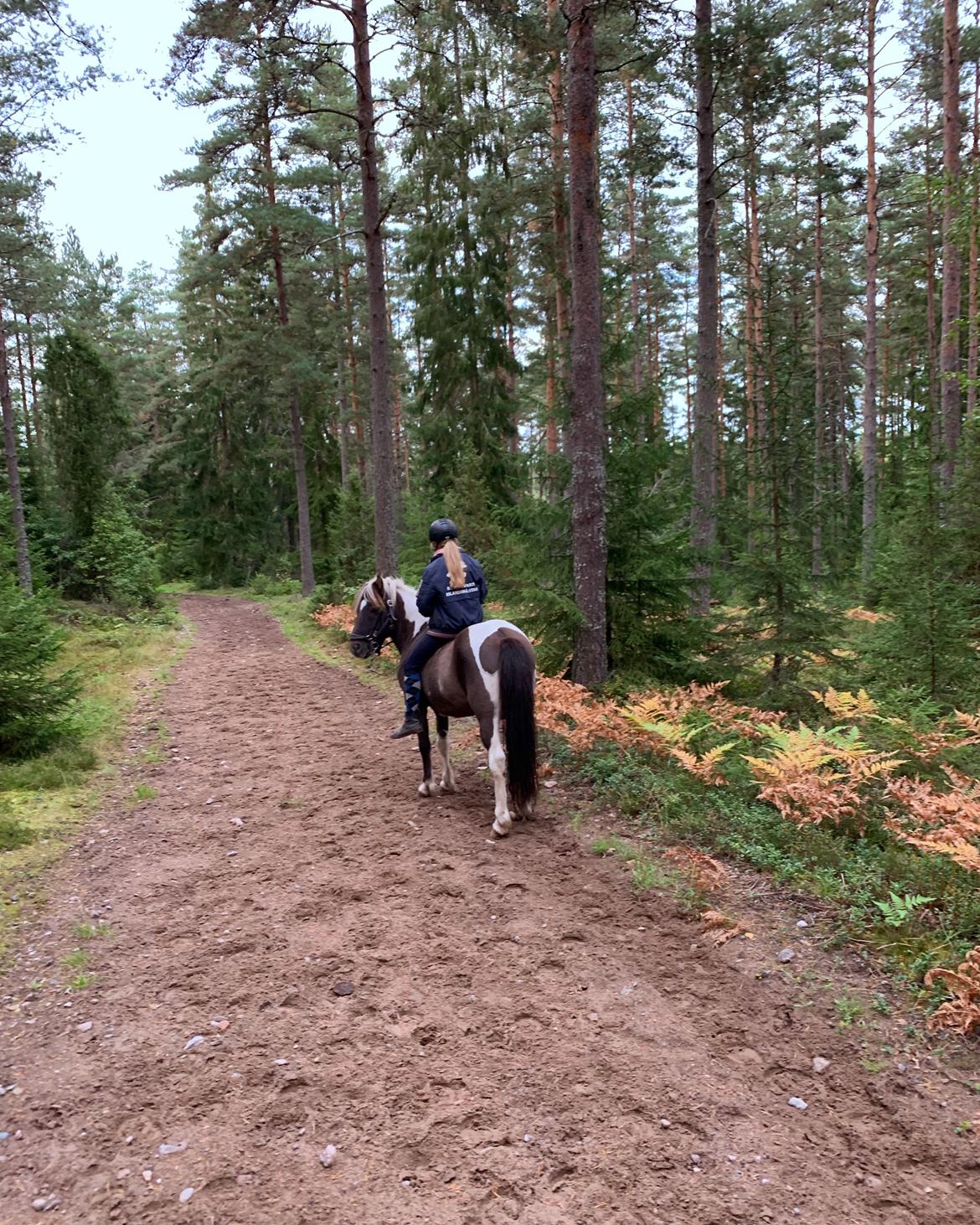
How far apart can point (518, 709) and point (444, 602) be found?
1.26 meters

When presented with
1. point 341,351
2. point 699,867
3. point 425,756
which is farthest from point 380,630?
point 341,351

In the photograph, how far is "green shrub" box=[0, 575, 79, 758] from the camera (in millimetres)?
6898

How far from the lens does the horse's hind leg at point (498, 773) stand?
5270 mm

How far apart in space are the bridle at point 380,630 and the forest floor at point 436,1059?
211 centimetres

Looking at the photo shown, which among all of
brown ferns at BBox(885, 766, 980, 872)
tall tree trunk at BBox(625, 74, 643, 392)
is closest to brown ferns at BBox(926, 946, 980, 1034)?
brown ferns at BBox(885, 766, 980, 872)

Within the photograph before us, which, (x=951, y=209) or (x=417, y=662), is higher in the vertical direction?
(x=951, y=209)

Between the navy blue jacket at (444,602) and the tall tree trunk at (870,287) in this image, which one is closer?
the navy blue jacket at (444,602)

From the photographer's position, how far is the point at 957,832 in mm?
3971

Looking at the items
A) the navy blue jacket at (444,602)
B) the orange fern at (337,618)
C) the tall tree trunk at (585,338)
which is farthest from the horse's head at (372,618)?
the orange fern at (337,618)

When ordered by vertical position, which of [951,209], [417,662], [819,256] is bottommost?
[417,662]

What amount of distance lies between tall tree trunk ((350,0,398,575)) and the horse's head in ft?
20.0

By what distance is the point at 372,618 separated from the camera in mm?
6805

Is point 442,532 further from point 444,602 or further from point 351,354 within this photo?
point 351,354

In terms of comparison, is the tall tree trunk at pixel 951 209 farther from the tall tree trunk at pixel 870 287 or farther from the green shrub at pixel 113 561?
the green shrub at pixel 113 561
